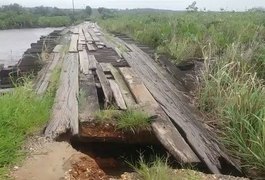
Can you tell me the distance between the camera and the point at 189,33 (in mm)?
9242

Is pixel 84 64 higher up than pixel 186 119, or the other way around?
pixel 84 64

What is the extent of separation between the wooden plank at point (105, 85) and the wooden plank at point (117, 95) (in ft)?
0.17

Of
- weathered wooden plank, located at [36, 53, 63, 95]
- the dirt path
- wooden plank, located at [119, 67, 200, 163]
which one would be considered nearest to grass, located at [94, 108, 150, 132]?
wooden plank, located at [119, 67, 200, 163]

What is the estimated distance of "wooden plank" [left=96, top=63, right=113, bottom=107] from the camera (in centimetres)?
462

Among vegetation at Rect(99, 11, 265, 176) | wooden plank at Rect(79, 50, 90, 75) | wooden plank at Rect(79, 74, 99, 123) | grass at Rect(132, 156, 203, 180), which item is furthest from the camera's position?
wooden plank at Rect(79, 50, 90, 75)

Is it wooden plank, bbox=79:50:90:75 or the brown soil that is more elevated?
wooden plank, bbox=79:50:90:75

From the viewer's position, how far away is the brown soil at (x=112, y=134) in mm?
3856

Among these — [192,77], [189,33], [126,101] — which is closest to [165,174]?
[126,101]

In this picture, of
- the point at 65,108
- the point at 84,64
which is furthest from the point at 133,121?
the point at 84,64

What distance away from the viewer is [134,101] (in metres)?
4.64

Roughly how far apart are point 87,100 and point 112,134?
859 millimetres

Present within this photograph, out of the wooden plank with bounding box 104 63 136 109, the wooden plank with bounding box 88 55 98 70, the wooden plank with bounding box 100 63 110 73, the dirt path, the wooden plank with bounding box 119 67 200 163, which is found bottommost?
the dirt path

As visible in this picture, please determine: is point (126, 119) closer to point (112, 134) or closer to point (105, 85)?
point (112, 134)

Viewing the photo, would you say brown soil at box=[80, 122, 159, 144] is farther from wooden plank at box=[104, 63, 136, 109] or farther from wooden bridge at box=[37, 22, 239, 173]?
wooden plank at box=[104, 63, 136, 109]
